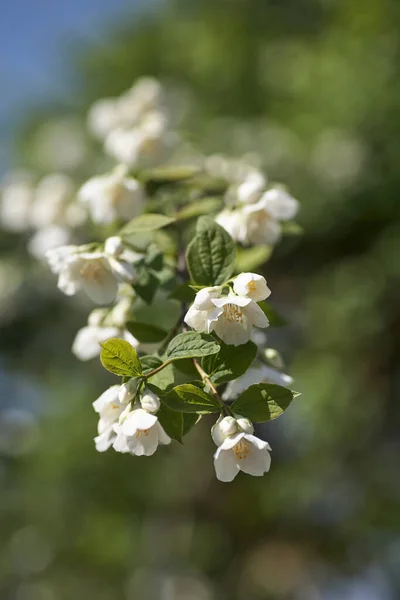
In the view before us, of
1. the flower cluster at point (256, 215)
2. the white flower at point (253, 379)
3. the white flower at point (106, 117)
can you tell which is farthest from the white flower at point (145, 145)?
the white flower at point (253, 379)

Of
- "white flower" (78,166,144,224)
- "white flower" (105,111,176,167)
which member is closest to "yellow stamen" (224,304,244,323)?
"white flower" (78,166,144,224)

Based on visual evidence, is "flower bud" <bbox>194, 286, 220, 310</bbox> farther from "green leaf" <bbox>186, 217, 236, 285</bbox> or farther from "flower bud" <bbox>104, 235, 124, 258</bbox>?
"flower bud" <bbox>104, 235, 124, 258</bbox>

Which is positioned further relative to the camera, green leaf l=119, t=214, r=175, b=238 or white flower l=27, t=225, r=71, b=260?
white flower l=27, t=225, r=71, b=260

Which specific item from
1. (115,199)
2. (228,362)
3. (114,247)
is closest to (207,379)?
(228,362)

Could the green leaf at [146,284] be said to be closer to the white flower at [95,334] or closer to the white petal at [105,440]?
the white flower at [95,334]

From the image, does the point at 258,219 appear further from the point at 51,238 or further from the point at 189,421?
the point at 51,238

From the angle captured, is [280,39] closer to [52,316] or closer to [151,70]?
[151,70]

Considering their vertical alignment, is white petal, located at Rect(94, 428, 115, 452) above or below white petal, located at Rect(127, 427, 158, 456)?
below
